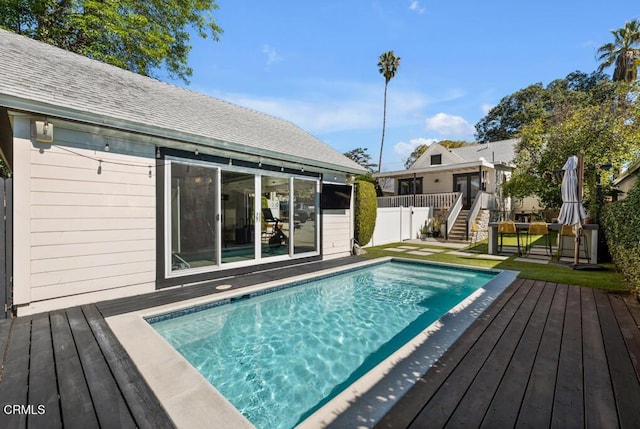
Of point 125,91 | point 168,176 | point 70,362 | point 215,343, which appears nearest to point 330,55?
point 125,91

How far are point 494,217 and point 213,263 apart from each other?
16.0 meters

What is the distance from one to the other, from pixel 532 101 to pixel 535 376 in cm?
4109

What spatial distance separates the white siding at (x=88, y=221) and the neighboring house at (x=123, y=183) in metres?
0.02

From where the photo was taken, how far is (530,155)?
14766mm

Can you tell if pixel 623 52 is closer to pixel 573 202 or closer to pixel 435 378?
pixel 573 202

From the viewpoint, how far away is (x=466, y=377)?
7.72ft

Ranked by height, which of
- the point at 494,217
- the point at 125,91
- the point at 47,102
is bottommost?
the point at 494,217

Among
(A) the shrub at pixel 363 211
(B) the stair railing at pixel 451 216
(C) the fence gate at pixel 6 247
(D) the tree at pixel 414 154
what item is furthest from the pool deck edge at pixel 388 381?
(D) the tree at pixel 414 154

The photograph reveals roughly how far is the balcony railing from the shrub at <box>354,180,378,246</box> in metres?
7.14

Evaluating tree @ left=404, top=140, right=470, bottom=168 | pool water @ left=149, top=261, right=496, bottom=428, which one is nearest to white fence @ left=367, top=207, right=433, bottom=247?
pool water @ left=149, top=261, right=496, bottom=428

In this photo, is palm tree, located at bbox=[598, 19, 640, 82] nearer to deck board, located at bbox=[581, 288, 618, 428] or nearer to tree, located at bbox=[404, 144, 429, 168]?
tree, located at bbox=[404, 144, 429, 168]

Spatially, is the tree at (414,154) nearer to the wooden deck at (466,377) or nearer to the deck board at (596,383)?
the deck board at (596,383)

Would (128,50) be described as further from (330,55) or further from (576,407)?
(576,407)

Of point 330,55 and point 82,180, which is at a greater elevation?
point 330,55
